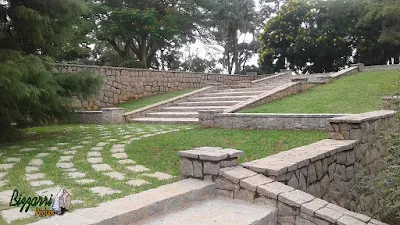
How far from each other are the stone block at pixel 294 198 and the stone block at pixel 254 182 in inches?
10.0

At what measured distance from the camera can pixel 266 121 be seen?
294 inches

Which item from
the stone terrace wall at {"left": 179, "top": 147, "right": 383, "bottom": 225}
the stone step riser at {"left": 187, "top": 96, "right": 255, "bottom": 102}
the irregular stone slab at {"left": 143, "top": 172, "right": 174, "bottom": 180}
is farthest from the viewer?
the stone step riser at {"left": 187, "top": 96, "right": 255, "bottom": 102}

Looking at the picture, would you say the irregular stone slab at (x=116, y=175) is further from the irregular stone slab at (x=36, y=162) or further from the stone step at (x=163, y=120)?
the stone step at (x=163, y=120)

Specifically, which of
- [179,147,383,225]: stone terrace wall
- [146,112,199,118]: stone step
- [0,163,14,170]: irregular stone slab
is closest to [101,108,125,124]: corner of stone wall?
[146,112,199,118]: stone step

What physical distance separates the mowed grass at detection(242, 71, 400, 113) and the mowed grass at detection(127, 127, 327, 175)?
172cm

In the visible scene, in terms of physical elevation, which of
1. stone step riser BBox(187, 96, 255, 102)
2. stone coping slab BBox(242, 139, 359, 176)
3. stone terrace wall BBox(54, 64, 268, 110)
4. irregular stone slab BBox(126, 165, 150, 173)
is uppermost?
stone terrace wall BBox(54, 64, 268, 110)

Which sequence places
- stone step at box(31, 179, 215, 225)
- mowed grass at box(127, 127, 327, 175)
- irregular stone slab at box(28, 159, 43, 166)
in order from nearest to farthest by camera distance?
stone step at box(31, 179, 215, 225) < irregular stone slab at box(28, 159, 43, 166) < mowed grass at box(127, 127, 327, 175)

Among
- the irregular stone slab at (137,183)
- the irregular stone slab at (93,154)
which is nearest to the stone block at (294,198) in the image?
the irregular stone slab at (137,183)

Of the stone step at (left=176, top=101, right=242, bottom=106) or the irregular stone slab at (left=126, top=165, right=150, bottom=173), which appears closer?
the irregular stone slab at (left=126, top=165, right=150, bottom=173)

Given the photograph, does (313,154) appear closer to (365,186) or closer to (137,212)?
(365,186)

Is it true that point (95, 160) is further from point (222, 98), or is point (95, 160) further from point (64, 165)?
point (222, 98)

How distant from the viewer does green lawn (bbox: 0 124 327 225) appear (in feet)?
11.5

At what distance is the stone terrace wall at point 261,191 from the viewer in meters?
2.89

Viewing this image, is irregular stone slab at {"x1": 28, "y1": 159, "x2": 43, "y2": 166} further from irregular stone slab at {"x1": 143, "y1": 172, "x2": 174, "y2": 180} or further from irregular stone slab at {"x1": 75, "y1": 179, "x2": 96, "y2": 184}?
irregular stone slab at {"x1": 143, "y1": 172, "x2": 174, "y2": 180}
